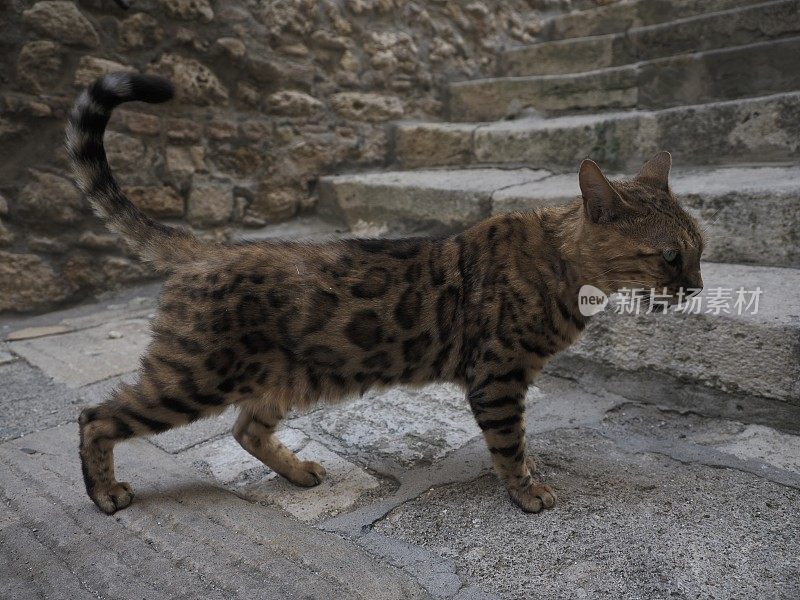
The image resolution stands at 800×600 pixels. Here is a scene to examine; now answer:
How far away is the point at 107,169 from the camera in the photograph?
2.35 m

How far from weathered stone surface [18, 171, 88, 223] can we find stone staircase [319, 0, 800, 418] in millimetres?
1850

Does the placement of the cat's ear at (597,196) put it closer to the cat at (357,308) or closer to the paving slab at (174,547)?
the cat at (357,308)

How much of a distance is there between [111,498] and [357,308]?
105 cm

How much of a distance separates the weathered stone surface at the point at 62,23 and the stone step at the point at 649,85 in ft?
10.2

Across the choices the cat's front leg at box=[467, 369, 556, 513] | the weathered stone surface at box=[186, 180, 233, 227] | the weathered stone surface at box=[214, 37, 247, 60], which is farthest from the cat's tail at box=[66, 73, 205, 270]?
the weathered stone surface at box=[214, 37, 247, 60]

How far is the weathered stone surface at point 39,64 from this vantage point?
11.9ft

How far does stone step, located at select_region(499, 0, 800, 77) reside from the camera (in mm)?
4418

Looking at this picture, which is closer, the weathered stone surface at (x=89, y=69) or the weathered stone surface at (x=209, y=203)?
the weathered stone surface at (x=89, y=69)

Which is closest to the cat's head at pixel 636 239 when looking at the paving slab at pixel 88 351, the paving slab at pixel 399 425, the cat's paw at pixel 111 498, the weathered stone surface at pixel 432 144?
the paving slab at pixel 399 425

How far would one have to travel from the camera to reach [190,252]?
7.48ft

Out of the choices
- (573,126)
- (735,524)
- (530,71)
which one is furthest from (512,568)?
(530,71)

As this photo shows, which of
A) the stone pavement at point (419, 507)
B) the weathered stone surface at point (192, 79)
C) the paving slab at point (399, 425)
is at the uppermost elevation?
the weathered stone surface at point (192, 79)

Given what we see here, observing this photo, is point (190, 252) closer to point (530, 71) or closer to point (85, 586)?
point (85, 586)

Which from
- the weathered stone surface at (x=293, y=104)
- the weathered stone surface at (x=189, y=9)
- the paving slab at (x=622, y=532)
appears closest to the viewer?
the paving slab at (x=622, y=532)
